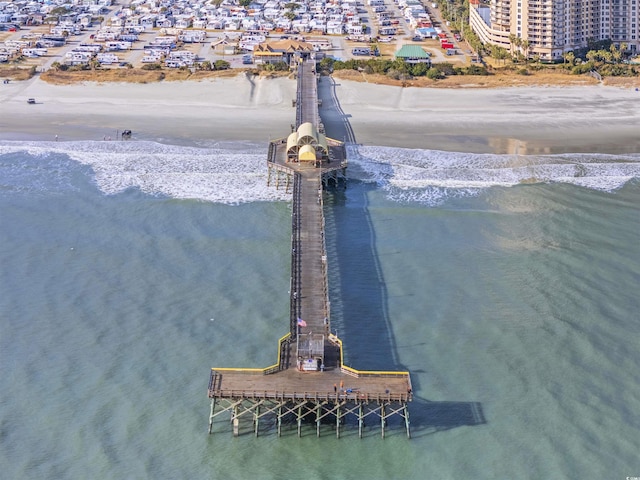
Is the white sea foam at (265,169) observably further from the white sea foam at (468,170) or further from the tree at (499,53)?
the tree at (499,53)

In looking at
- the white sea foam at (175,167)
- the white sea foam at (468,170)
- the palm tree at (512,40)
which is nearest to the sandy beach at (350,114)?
the white sea foam at (468,170)

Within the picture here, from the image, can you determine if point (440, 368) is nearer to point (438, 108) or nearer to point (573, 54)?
point (438, 108)

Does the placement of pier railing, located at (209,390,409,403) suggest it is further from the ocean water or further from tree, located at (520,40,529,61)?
tree, located at (520,40,529,61)

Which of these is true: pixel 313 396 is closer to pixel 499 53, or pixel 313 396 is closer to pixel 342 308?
pixel 342 308

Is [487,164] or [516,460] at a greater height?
[487,164]

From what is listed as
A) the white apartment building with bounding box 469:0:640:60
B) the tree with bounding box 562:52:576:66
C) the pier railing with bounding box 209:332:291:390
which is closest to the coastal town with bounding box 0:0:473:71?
the white apartment building with bounding box 469:0:640:60

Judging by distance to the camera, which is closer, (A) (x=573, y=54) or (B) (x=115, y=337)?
(B) (x=115, y=337)

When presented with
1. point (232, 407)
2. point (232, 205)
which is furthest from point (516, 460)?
point (232, 205)
